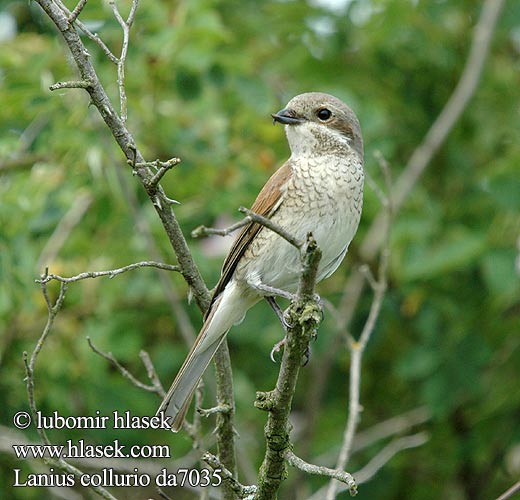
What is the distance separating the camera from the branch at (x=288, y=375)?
2570mm

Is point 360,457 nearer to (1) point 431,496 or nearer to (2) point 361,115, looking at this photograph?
(1) point 431,496

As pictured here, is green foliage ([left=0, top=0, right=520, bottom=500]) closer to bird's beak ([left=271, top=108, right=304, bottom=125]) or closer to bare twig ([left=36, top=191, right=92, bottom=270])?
bare twig ([left=36, top=191, right=92, bottom=270])

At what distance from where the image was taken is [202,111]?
16.9 feet

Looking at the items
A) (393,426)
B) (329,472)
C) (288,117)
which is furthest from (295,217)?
(393,426)

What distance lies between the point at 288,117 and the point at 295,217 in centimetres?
50

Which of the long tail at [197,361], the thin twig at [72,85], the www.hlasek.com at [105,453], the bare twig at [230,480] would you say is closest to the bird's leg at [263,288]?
the long tail at [197,361]

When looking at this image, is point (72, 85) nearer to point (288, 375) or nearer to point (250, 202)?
point (288, 375)

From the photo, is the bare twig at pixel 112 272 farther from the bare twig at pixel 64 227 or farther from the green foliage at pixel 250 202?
the bare twig at pixel 64 227

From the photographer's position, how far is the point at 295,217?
11.6 feet

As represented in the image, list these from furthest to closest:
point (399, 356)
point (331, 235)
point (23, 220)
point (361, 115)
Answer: point (399, 356) → point (361, 115) → point (23, 220) → point (331, 235)

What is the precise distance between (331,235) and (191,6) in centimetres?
181

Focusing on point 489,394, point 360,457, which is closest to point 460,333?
point 489,394

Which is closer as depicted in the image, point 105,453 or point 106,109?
point 106,109

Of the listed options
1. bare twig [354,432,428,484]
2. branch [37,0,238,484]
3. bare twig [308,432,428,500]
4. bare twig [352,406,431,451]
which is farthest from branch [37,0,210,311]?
bare twig [352,406,431,451]
